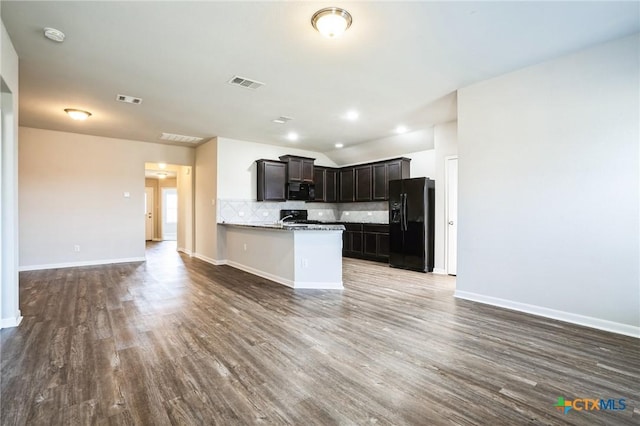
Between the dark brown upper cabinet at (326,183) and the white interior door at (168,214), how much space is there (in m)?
7.30

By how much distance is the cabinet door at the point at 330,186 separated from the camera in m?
8.19

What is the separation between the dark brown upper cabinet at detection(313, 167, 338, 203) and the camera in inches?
316

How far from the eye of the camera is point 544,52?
3076mm

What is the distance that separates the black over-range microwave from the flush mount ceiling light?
186 inches

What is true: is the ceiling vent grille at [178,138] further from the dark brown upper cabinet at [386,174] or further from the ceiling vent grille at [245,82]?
the dark brown upper cabinet at [386,174]

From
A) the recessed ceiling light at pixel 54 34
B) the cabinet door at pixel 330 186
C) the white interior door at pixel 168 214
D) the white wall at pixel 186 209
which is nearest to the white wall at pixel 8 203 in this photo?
the recessed ceiling light at pixel 54 34

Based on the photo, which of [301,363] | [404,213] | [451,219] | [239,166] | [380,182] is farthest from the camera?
[380,182]

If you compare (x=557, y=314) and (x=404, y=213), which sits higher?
(x=404, y=213)

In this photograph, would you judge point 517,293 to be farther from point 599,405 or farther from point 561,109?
point 561,109

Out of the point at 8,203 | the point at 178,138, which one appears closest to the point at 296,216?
the point at 178,138

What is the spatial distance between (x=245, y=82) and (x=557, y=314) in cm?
446

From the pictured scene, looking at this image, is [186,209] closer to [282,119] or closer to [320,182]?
[320,182]

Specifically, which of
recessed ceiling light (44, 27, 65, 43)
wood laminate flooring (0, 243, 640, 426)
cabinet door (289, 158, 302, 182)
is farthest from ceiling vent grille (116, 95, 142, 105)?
cabinet door (289, 158, 302, 182)

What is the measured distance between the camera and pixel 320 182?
8.07m
